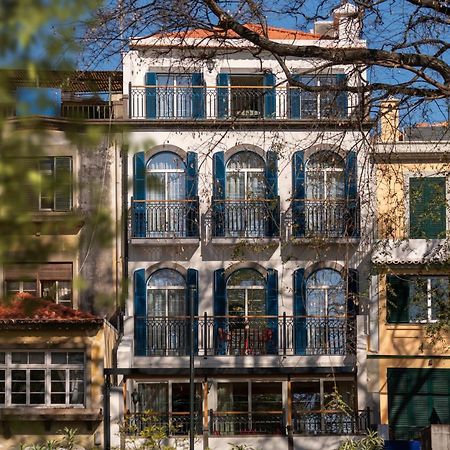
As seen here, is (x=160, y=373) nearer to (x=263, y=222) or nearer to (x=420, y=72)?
(x=263, y=222)

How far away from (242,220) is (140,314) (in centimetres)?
295

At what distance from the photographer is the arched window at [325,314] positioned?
25.3 meters

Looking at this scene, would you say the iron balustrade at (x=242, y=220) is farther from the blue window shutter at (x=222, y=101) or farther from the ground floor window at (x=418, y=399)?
the ground floor window at (x=418, y=399)

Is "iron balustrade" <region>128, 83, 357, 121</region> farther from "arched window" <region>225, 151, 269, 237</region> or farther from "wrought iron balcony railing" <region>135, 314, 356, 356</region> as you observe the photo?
"wrought iron balcony railing" <region>135, 314, 356, 356</region>

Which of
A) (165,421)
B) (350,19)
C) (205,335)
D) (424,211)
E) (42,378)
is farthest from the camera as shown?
(424,211)

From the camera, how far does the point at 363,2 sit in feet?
45.7

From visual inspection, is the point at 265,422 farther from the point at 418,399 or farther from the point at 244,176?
the point at 244,176

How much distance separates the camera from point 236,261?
25719 mm

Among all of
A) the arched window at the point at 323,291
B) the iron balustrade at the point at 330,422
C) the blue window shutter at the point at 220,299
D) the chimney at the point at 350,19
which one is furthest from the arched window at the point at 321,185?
the chimney at the point at 350,19

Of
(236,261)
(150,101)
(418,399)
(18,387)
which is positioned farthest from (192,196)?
(418,399)

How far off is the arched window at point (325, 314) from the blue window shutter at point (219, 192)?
7.41ft

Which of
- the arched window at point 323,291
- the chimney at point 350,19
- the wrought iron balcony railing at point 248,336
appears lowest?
the wrought iron balcony railing at point 248,336

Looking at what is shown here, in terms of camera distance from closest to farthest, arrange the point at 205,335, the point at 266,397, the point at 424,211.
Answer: the point at 205,335 → the point at 424,211 → the point at 266,397

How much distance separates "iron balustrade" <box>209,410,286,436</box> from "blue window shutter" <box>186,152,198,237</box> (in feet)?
12.9
